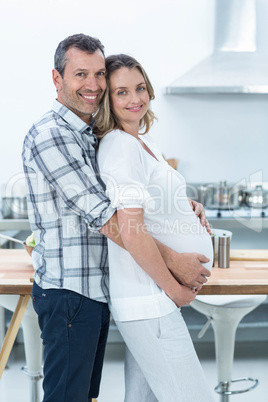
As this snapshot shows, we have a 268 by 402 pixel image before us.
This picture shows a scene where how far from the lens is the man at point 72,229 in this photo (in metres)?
1.50

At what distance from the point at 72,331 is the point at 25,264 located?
0.75 m

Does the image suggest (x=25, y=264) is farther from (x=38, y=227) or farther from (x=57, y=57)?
(x=57, y=57)

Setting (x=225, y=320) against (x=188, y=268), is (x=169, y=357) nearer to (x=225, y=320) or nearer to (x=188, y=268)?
(x=188, y=268)

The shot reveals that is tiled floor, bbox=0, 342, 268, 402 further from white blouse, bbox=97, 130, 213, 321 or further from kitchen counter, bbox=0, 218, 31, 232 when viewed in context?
white blouse, bbox=97, 130, 213, 321

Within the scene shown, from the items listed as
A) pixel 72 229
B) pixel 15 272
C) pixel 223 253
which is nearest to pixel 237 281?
pixel 223 253

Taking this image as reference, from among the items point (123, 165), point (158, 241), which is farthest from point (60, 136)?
point (158, 241)

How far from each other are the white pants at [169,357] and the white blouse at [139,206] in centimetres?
4

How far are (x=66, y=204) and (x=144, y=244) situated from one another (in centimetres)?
25

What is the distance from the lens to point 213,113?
3.93m

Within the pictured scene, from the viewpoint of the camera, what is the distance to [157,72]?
12.6 feet

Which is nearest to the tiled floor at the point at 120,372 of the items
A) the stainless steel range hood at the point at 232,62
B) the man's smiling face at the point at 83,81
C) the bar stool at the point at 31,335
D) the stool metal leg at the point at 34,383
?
the stool metal leg at the point at 34,383

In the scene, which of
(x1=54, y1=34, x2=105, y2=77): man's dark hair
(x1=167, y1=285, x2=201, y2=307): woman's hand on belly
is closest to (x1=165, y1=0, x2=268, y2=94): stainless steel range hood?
(x1=54, y1=34, x2=105, y2=77): man's dark hair

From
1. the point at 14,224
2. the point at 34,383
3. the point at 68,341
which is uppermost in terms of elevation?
the point at 14,224

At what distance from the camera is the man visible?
150cm
